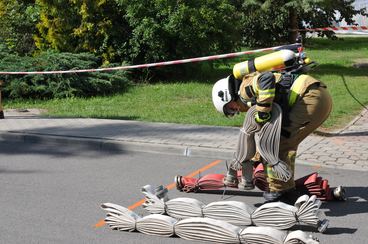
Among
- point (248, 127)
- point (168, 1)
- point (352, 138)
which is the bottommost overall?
point (352, 138)

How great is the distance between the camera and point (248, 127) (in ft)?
19.1

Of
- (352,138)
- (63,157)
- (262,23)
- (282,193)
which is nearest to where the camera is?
(282,193)

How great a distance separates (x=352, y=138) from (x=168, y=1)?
7.55m

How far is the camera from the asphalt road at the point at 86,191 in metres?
5.38

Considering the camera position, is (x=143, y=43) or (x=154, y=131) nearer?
(x=154, y=131)

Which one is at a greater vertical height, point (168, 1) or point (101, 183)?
point (168, 1)

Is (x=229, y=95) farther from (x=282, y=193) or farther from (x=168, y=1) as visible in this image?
(x=168, y=1)

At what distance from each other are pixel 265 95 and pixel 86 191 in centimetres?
257

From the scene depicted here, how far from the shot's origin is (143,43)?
1551 cm

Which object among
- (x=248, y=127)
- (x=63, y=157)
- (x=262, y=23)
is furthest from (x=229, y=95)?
Result: (x=262, y=23)

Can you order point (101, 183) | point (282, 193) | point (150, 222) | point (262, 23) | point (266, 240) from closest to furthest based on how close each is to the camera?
point (266, 240) → point (150, 222) → point (282, 193) → point (101, 183) → point (262, 23)

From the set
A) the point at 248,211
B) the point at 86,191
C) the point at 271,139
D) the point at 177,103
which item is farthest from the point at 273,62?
the point at 177,103

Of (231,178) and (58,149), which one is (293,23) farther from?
(231,178)

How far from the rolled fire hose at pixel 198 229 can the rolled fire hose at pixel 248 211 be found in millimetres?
212
